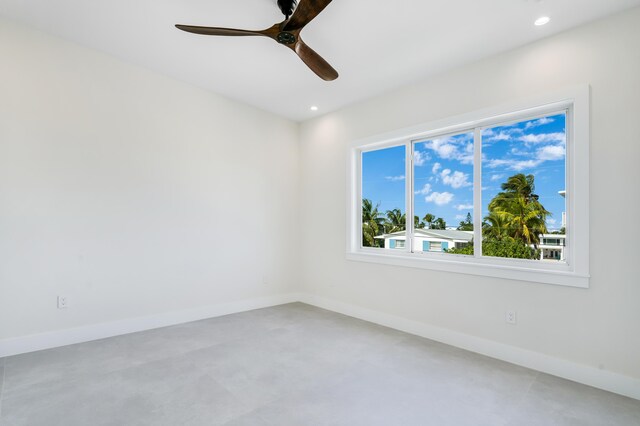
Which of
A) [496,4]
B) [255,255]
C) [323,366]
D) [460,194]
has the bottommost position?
[323,366]

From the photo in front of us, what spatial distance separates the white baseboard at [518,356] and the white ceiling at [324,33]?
267 centimetres

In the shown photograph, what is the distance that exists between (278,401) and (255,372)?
477 mm

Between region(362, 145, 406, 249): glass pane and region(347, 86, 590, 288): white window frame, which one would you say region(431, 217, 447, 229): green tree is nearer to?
region(347, 86, 590, 288): white window frame

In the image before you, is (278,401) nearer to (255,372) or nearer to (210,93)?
(255,372)

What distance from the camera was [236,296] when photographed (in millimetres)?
4344

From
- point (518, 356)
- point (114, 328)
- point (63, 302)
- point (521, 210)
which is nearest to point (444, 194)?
point (521, 210)

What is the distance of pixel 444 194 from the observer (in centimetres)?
355

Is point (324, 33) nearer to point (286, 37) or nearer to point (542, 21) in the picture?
point (286, 37)

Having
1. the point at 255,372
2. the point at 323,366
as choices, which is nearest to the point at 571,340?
the point at 323,366

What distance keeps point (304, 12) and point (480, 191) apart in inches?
92.3

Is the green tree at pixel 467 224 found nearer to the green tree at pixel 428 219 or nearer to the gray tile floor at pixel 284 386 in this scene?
the green tree at pixel 428 219

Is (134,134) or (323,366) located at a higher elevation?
(134,134)

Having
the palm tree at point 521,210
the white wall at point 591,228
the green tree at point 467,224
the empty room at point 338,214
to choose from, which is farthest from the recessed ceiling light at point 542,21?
the green tree at point 467,224

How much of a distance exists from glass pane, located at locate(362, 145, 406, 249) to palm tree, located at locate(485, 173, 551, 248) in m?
1.11
